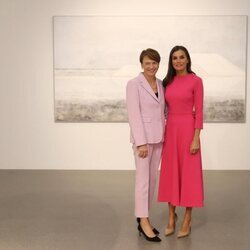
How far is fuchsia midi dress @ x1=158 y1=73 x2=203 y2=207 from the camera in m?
2.98

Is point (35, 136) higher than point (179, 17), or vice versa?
point (179, 17)

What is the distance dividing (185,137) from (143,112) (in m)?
0.39

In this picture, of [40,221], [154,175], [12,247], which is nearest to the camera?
[12,247]

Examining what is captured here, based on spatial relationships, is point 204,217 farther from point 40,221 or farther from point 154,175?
point 40,221

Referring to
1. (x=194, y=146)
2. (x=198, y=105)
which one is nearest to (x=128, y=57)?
(x=198, y=105)

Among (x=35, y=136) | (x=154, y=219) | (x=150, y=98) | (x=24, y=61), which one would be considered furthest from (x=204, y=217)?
(x=24, y=61)

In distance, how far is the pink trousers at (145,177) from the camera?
298 cm

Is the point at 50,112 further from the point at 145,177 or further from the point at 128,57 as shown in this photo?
the point at 145,177

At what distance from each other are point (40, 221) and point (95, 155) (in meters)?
2.30

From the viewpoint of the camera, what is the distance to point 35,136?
569cm

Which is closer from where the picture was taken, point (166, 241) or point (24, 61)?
point (166, 241)

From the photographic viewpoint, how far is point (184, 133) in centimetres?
301

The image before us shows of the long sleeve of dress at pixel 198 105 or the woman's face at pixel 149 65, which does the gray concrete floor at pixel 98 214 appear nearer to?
the long sleeve of dress at pixel 198 105

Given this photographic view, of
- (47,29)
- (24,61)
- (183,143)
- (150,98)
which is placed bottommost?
(183,143)
